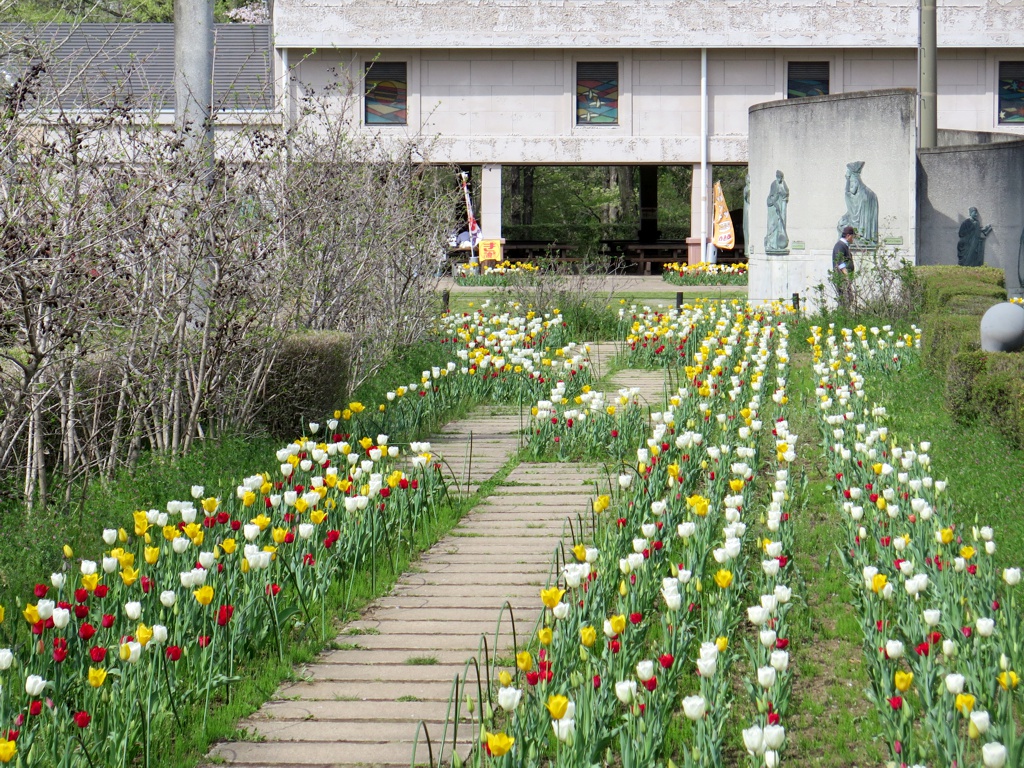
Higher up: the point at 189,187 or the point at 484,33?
the point at 484,33

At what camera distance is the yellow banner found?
Answer: 34.7 metres

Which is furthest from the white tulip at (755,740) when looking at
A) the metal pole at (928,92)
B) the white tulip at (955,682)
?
the metal pole at (928,92)

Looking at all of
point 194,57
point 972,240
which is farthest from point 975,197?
point 194,57

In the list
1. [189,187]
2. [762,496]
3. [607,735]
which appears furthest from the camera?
[189,187]

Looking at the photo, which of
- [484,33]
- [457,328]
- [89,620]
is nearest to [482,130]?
[484,33]

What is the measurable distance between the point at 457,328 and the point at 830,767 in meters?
11.5

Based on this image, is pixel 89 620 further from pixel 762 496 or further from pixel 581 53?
pixel 581 53

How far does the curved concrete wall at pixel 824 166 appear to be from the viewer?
18.5m

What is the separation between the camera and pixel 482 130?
34375 millimetres

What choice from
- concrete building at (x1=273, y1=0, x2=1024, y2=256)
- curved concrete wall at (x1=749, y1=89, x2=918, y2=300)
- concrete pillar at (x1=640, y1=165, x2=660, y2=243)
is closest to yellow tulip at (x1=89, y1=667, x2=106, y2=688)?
curved concrete wall at (x1=749, y1=89, x2=918, y2=300)

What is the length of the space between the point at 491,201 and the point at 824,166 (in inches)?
645

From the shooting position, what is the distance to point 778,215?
20297 mm

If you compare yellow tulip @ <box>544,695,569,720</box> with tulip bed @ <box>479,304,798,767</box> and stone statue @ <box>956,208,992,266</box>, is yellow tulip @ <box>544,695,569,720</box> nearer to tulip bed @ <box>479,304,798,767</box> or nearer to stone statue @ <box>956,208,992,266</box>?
tulip bed @ <box>479,304,798,767</box>

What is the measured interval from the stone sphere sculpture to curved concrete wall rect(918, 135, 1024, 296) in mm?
9597
